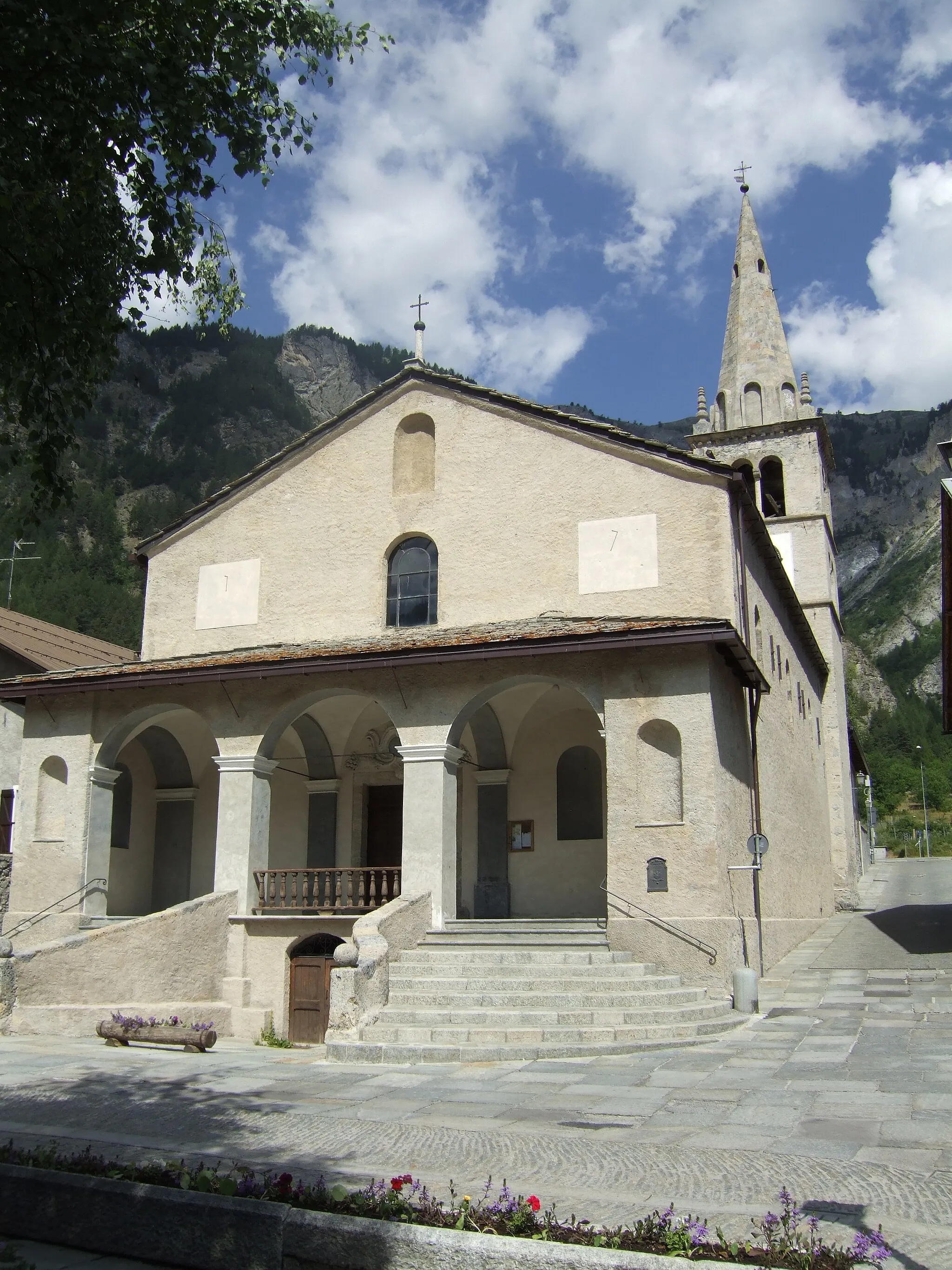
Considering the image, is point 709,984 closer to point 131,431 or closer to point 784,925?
point 784,925

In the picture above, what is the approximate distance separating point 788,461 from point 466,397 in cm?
1730

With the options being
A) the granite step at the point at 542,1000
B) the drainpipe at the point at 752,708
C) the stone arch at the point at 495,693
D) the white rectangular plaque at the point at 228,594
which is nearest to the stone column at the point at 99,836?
the white rectangular plaque at the point at 228,594

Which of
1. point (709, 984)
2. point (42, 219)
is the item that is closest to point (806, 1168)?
point (709, 984)

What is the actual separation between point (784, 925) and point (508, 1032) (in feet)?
32.6

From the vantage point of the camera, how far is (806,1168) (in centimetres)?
725

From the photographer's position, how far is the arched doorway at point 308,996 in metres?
17.0

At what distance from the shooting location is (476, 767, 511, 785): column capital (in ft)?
66.1

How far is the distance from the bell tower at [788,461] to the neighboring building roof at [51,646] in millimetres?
18952

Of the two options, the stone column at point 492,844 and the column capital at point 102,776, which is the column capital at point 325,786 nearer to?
the stone column at point 492,844

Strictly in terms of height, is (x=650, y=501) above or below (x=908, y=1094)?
above

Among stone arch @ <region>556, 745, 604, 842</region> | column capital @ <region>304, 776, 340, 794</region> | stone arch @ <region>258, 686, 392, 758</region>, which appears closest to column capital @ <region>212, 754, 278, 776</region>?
stone arch @ <region>258, 686, 392, 758</region>

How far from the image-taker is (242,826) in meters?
17.9

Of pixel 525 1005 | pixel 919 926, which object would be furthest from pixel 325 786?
pixel 919 926

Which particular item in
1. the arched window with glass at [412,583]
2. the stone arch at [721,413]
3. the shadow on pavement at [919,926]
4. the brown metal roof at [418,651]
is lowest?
the shadow on pavement at [919,926]
